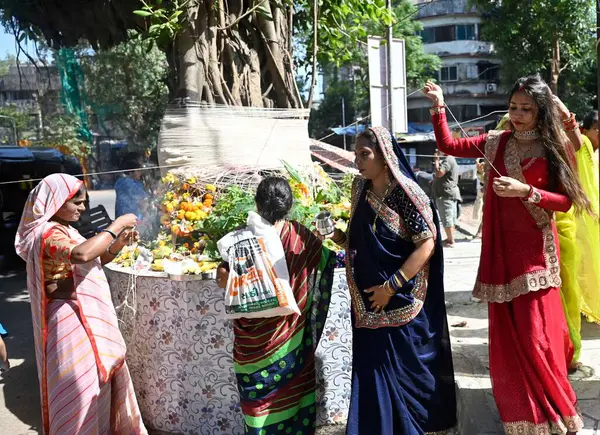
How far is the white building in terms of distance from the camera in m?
31.0

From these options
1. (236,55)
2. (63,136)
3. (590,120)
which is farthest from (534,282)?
(63,136)

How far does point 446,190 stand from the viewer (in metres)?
9.62

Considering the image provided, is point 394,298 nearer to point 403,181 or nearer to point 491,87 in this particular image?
point 403,181

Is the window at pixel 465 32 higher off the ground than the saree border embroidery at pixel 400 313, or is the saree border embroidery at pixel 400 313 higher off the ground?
the window at pixel 465 32

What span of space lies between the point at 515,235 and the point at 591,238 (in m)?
1.64

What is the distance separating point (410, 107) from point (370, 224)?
3037cm

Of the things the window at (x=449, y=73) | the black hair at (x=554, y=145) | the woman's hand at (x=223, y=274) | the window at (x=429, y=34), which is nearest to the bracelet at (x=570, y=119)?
the black hair at (x=554, y=145)

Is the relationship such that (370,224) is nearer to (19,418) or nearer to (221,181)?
(221,181)

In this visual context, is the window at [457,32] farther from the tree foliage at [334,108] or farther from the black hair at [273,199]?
the black hair at [273,199]

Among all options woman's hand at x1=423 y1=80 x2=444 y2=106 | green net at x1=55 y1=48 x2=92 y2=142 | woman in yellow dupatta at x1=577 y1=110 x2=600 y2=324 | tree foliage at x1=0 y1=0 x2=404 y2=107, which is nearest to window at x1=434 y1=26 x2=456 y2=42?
green net at x1=55 y1=48 x2=92 y2=142

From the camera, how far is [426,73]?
2673 centimetres

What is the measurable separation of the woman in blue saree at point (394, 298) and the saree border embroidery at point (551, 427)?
314mm

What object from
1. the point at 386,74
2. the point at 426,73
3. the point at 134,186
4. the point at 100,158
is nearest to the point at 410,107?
the point at 426,73

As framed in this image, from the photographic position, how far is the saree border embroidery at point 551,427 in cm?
262
